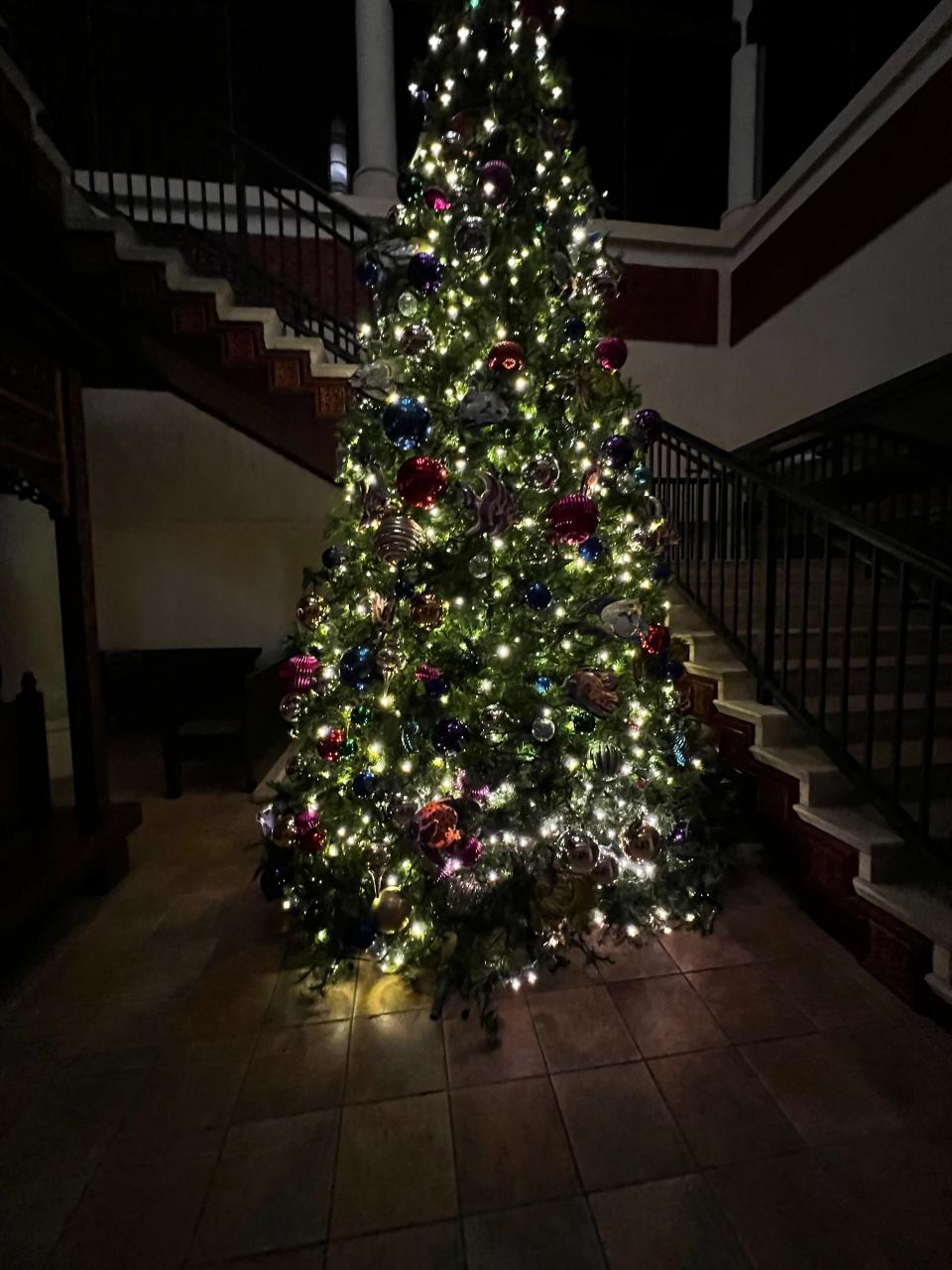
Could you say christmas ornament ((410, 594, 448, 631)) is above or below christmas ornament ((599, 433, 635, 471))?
below

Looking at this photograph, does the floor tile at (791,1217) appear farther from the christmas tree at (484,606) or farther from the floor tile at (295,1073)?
the floor tile at (295,1073)

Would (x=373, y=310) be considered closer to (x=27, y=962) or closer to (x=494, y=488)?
(x=494, y=488)

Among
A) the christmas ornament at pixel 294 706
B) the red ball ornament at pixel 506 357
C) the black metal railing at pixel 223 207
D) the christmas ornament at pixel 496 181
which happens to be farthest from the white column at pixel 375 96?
the christmas ornament at pixel 294 706

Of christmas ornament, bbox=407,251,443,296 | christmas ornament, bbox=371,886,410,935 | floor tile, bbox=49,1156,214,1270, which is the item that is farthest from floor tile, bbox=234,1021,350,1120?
christmas ornament, bbox=407,251,443,296

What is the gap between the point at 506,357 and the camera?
1.79 meters

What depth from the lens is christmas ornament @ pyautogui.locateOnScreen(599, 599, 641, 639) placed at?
1816 mm

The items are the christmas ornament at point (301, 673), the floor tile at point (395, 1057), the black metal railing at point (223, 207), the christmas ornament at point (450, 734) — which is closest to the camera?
the floor tile at point (395, 1057)

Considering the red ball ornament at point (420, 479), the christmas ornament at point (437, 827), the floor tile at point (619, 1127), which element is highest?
the red ball ornament at point (420, 479)

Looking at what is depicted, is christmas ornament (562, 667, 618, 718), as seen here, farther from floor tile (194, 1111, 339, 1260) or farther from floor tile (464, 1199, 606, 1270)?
floor tile (194, 1111, 339, 1260)

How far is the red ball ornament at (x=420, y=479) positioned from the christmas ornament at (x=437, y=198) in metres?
0.91

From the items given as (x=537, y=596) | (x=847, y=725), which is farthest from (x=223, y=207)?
(x=847, y=725)

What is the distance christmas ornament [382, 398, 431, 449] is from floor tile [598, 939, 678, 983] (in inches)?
69.1

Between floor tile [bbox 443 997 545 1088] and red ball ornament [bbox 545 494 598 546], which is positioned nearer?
floor tile [bbox 443 997 545 1088]

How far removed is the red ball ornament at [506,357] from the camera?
5.89 feet
